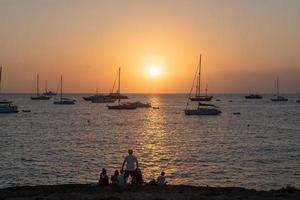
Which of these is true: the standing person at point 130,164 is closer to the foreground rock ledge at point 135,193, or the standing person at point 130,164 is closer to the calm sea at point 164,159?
the foreground rock ledge at point 135,193

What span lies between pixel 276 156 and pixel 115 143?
842 inches

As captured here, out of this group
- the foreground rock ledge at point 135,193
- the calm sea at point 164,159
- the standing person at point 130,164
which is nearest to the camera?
the foreground rock ledge at point 135,193

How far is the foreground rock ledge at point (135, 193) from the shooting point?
21.1 meters

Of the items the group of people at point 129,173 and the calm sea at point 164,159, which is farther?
the calm sea at point 164,159

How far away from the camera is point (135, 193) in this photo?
22000 millimetres

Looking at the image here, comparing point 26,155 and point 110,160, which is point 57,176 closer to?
point 110,160

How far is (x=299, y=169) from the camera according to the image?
40094 millimetres

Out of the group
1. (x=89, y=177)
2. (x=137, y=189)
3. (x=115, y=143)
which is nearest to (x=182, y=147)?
(x=115, y=143)

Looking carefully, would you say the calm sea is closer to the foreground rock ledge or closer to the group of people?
the group of people

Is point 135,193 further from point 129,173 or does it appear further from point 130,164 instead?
point 129,173

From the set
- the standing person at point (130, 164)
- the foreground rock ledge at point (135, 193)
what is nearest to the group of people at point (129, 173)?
the standing person at point (130, 164)

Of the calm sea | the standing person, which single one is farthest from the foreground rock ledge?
the calm sea

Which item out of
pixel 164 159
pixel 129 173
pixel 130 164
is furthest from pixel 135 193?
pixel 164 159

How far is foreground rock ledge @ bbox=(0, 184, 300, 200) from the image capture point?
69.4 ft
